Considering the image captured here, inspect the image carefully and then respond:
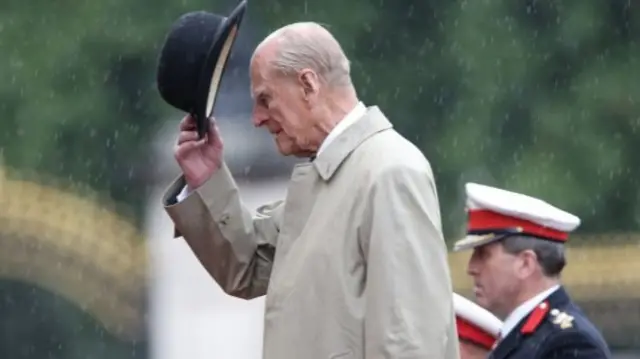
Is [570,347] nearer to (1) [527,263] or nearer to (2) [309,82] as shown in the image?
(1) [527,263]

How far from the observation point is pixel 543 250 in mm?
4676

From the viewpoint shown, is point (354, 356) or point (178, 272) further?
point (178, 272)

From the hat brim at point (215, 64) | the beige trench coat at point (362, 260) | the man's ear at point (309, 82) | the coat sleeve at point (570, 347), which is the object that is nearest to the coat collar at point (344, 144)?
the beige trench coat at point (362, 260)

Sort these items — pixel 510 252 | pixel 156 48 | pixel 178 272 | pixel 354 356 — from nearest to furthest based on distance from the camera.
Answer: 1. pixel 354 356
2. pixel 510 252
3. pixel 156 48
4. pixel 178 272

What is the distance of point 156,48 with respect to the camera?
31.2 feet

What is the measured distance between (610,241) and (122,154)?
9.15 feet

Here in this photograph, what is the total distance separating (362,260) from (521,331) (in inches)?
36.8

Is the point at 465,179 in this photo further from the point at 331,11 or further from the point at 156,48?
the point at 156,48

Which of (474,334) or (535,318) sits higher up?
(535,318)

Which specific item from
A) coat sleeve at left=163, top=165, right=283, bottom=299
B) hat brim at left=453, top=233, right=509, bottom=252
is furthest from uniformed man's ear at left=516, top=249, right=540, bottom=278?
coat sleeve at left=163, top=165, right=283, bottom=299

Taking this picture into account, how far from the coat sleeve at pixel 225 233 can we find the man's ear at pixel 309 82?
14.6 inches

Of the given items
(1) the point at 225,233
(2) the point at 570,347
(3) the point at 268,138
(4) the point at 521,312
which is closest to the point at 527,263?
(4) the point at 521,312

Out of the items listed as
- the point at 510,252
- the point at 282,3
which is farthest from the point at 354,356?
the point at 282,3

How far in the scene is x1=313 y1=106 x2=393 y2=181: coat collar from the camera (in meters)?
3.75
